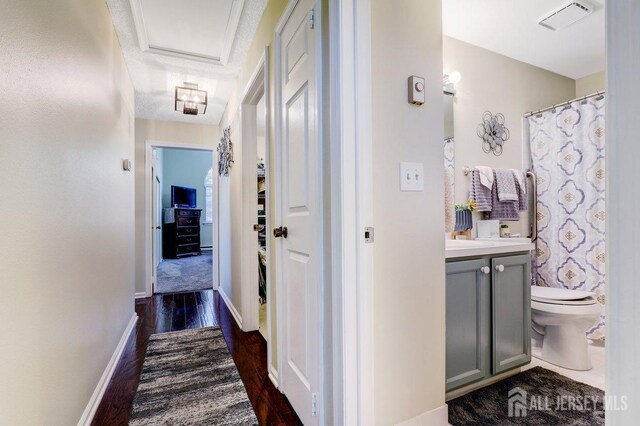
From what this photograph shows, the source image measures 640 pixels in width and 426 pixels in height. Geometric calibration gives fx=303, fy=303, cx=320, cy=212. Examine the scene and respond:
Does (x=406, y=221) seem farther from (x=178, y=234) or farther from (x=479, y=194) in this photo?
(x=178, y=234)

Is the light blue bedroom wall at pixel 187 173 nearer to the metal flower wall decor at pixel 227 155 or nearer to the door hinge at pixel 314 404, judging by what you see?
the metal flower wall decor at pixel 227 155

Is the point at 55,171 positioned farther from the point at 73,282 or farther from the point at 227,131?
the point at 227,131

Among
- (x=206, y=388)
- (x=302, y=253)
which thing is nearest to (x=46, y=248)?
(x=302, y=253)

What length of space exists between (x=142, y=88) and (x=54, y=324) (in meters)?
2.89

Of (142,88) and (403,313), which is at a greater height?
(142,88)

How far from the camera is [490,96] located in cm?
271

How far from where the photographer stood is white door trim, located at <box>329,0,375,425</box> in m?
1.14

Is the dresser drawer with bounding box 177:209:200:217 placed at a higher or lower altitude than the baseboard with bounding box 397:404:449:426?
higher

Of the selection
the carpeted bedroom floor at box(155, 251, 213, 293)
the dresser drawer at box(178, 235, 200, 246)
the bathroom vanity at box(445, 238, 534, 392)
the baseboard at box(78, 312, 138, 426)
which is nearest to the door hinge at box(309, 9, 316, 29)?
the bathroom vanity at box(445, 238, 534, 392)

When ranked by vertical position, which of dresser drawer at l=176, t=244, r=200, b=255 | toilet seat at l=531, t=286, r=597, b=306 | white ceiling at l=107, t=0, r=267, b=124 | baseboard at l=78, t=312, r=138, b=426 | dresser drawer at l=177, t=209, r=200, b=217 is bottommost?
baseboard at l=78, t=312, r=138, b=426

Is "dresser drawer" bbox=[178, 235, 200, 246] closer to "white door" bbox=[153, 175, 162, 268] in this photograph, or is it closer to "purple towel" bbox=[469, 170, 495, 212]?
"white door" bbox=[153, 175, 162, 268]

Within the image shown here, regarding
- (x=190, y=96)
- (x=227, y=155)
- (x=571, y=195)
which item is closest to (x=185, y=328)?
(x=227, y=155)

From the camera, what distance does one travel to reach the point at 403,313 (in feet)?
4.25

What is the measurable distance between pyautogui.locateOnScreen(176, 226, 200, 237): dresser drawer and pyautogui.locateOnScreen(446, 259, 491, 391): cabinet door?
23.9 feet
